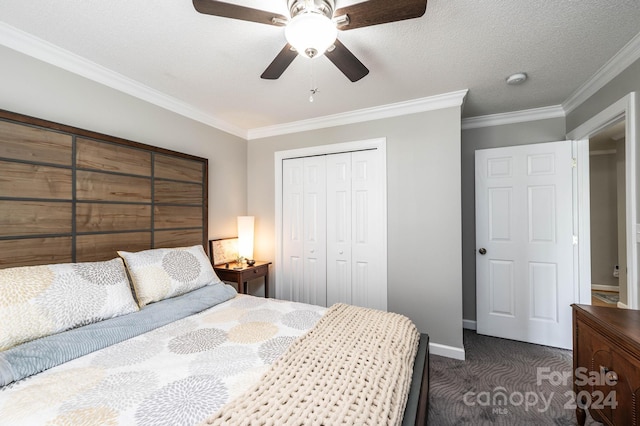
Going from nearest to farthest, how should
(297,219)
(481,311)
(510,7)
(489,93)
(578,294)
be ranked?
(510,7) < (489,93) < (578,294) < (481,311) < (297,219)

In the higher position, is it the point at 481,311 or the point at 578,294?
the point at 578,294

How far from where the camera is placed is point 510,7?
1.45m

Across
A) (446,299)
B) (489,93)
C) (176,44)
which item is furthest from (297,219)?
(489,93)

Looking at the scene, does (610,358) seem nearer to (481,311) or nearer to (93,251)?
(481,311)

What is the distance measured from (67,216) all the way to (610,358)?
10.9 ft

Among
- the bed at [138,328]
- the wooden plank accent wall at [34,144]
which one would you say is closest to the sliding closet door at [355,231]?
the bed at [138,328]

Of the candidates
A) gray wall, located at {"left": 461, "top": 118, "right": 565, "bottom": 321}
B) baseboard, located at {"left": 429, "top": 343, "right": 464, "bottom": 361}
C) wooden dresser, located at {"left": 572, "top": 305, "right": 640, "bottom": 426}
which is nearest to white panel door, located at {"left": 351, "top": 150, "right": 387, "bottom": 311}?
baseboard, located at {"left": 429, "top": 343, "right": 464, "bottom": 361}

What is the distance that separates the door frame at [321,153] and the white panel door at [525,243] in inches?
44.8

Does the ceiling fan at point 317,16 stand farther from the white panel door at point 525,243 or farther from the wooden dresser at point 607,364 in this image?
the white panel door at point 525,243

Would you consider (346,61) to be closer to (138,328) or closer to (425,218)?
(425,218)

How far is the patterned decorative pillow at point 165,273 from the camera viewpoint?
1797 millimetres

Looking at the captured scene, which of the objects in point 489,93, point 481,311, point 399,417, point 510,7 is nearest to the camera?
point 399,417

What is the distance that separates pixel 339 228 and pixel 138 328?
202cm

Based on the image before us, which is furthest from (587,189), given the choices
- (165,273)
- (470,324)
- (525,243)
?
(165,273)
